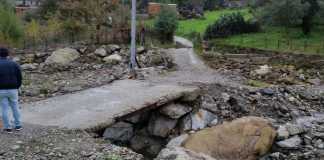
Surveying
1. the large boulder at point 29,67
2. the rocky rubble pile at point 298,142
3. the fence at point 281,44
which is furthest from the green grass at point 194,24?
the rocky rubble pile at point 298,142

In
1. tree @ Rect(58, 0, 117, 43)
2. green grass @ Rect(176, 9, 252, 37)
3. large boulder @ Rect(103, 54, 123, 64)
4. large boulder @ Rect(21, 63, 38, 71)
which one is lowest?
large boulder @ Rect(21, 63, 38, 71)

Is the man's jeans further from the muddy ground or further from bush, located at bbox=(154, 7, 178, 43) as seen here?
bush, located at bbox=(154, 7, 178, 43)

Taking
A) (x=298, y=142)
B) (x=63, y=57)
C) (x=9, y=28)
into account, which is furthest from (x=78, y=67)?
(x=298, y=142)

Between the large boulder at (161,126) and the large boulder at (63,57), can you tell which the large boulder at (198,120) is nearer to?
the large boulder at (161,126)

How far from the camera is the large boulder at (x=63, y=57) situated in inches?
687

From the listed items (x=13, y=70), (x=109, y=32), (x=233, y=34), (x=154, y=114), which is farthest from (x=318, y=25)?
(x=13, y=70)

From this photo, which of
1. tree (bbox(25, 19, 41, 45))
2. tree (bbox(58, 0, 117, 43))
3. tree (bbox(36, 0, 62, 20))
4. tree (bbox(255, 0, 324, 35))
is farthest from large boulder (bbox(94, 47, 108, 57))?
tree (bbox(255, 0, 324, 35))

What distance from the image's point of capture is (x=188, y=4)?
43.6 metres

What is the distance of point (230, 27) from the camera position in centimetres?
2923

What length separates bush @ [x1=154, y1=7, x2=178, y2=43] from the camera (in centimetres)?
2406

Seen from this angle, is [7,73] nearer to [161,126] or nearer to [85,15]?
[161,126]

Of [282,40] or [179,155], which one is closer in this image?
[179,155]

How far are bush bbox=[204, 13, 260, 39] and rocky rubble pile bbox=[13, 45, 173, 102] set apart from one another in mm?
9848

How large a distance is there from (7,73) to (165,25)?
53.8ft
